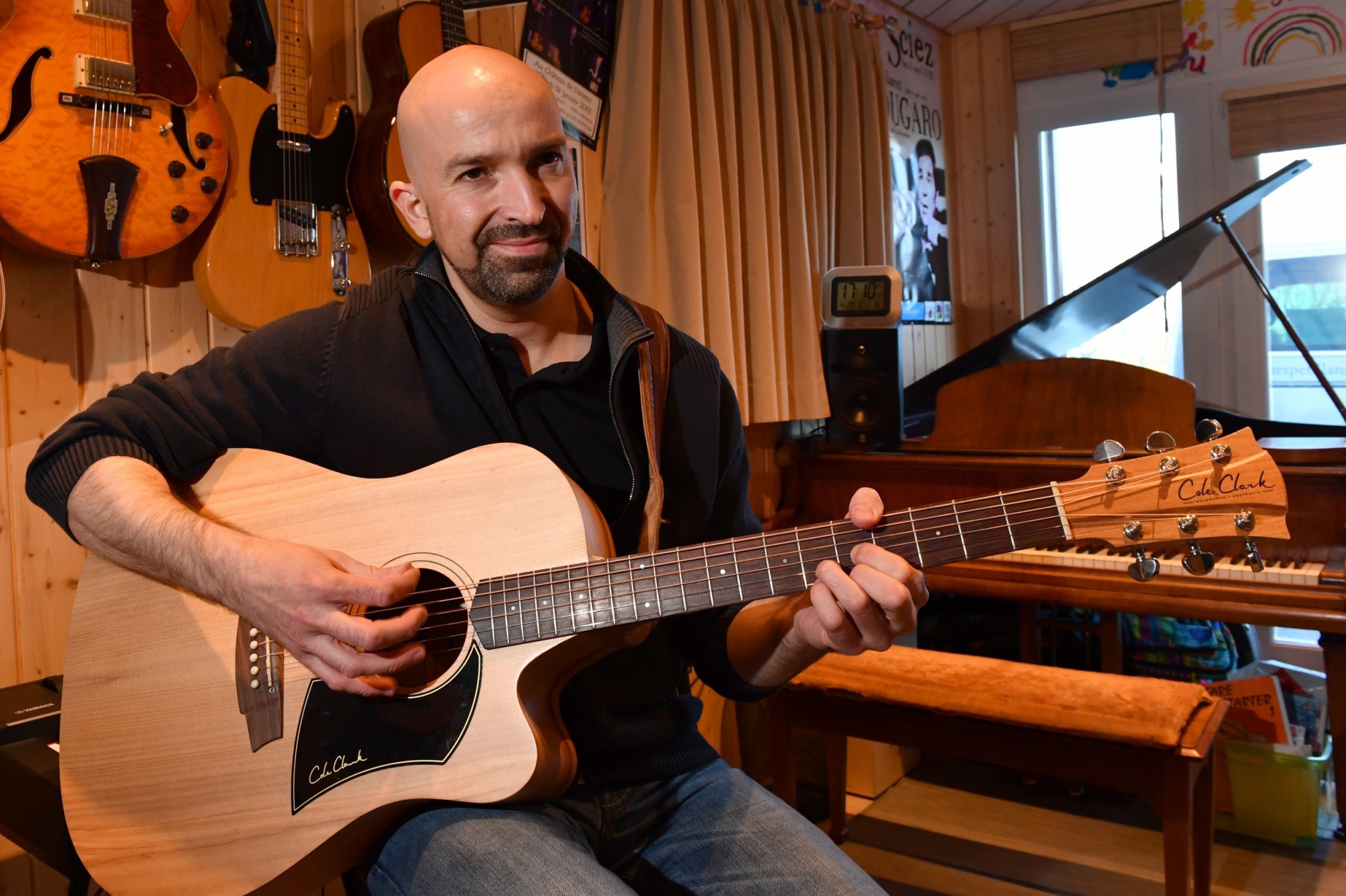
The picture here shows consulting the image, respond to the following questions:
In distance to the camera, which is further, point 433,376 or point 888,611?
point 433,376

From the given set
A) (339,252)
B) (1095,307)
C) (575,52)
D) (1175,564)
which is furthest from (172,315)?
(1095,307)

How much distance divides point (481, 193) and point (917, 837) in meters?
2.09

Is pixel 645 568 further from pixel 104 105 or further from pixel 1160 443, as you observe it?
pixel 104 105

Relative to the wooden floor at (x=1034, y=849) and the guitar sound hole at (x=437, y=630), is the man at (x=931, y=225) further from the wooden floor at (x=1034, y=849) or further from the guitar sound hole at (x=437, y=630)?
the guitar sound hole at (x=437, y=630)

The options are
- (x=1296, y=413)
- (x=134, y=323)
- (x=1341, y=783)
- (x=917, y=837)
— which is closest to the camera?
(x=134, y=323)

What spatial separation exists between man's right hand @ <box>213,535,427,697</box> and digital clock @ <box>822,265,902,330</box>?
76.8 inches

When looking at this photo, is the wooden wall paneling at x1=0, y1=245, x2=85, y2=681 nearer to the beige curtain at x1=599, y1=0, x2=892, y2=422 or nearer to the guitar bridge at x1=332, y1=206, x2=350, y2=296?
the guitar bridge at x1=332, y1=206, x2=350, y2=296

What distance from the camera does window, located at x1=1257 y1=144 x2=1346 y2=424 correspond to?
3.67 metres

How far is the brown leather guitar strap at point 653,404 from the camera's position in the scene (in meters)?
1.28

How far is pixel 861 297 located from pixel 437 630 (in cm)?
196

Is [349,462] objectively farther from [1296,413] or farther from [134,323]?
[1296,413]

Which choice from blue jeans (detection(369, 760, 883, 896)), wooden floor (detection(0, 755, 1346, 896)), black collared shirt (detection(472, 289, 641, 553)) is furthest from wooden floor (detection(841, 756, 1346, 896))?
black collared shirt (detection(472, 289, 641, 553))

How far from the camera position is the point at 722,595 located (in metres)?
1.08

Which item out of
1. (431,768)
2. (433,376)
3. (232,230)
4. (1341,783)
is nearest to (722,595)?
(431,768)
